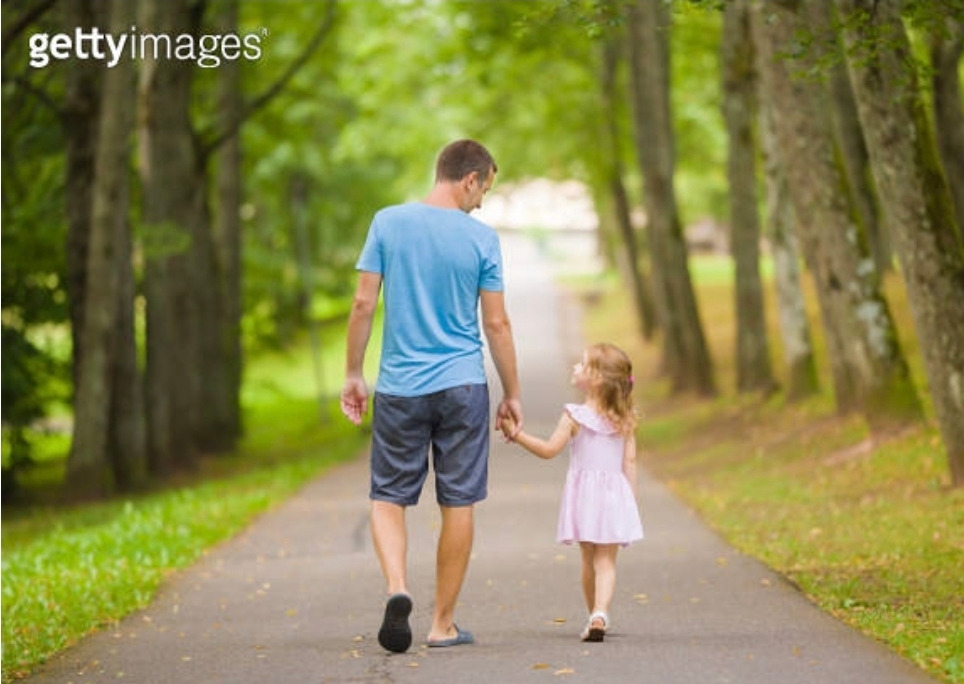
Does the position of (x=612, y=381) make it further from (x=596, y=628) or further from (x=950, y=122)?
(x=950, y=122)

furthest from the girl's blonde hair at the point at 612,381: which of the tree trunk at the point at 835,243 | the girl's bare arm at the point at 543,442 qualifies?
Result: the tree trunk at the point at 835,243

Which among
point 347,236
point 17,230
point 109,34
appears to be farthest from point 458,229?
point 347,236

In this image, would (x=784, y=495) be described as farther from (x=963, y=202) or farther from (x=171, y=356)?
(x=171, y=356)

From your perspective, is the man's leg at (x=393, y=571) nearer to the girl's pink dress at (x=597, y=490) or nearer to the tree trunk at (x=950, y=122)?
the girl's pink dress at (x=597, y=490)

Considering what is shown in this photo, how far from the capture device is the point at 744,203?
2653cm

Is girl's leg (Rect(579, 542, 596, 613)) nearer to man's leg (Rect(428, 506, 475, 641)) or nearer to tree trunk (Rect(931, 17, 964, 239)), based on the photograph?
man's leg (Rect(428, 506, 475, 641))

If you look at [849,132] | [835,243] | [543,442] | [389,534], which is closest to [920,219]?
[835,243]

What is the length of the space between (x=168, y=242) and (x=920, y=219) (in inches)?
458

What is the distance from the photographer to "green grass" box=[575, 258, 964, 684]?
31.5ft

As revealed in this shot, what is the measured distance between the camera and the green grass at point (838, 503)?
378 inches

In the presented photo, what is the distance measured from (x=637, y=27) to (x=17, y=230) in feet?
41.7

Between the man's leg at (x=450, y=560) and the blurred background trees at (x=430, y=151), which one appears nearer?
the man's leg at (x=450, y=560)

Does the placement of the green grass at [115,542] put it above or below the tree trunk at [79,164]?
below

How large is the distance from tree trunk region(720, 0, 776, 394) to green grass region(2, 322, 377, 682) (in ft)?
19.7
